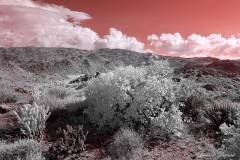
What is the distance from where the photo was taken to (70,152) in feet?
19.1

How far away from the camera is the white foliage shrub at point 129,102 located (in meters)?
7.00

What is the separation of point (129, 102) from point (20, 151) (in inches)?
132

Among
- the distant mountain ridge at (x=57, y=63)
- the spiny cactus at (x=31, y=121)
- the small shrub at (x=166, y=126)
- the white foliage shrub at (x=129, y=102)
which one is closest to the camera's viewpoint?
the spiny cactus at (x=31, y=121)

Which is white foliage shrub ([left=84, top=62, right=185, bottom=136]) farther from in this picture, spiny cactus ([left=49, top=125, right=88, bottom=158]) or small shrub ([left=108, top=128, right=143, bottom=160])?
spiny cactus ([left=49, top=125, right=88, bottom=158])

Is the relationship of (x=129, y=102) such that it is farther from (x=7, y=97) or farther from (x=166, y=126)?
(x=7, y=97)

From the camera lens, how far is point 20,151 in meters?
5.49

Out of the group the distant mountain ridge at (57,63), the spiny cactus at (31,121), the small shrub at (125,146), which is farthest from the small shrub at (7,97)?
the distant mountain ridge at (57,63)

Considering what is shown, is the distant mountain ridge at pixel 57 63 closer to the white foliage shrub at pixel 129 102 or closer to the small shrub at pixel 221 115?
the small shrub at pixel 221 115

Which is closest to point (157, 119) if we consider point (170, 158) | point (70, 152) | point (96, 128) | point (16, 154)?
point (170, 158)

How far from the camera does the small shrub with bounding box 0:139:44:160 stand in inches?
209

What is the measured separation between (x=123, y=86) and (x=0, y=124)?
14.2 feet

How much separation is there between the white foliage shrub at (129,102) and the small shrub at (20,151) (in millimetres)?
2277

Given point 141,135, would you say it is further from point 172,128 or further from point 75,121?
point 75,121

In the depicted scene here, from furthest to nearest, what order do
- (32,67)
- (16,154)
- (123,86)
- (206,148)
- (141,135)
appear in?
(32,67), (123,86), (141,135), (206,148), (16,154)
